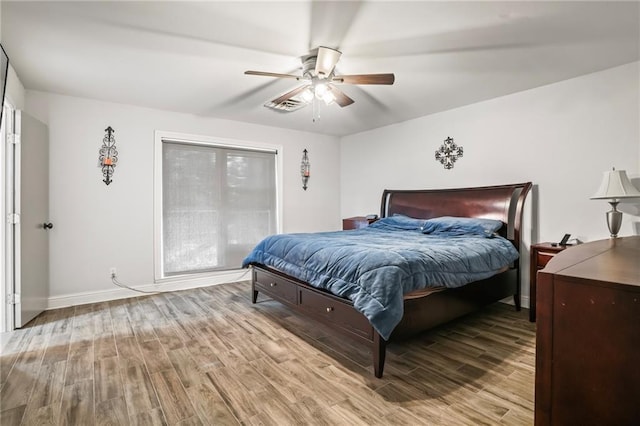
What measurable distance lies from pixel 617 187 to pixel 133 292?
18.0 feet

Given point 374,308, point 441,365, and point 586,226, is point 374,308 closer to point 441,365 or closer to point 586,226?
point 441,365

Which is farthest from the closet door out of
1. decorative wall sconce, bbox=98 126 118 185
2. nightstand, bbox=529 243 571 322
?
nightstand, bbox=529 243 571 322

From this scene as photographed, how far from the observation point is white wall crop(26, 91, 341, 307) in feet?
12.2

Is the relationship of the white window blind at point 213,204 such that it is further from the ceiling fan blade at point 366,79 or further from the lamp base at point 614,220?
the lamp base at point 614,220

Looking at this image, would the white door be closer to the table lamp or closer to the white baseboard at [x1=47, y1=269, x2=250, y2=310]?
the white baseboard at [x1=47, y1=269, x2=250, y2=310]

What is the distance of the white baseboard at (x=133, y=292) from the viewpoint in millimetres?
3709

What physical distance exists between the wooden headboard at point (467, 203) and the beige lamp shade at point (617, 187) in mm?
755

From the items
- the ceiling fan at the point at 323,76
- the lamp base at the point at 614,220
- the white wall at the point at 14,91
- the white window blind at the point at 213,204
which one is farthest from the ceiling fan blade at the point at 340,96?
the white wall at the point at 14,91

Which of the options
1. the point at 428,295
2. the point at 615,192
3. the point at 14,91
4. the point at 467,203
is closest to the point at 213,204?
the point at 14,91

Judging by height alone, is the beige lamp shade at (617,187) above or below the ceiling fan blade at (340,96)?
below

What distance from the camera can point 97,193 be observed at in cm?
396

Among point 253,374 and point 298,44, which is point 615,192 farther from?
point 253,374

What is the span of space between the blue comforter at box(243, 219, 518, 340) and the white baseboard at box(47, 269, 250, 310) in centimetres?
158

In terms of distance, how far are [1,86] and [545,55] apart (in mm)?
4491
